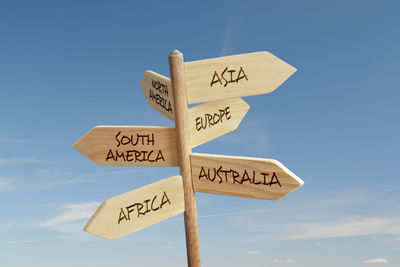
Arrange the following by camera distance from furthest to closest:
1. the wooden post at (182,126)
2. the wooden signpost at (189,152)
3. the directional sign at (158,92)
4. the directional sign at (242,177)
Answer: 1. the directional sign at (158,92)
2. the wooden post at (182,126)
3. the wooden signpost at (189,152)
4. the directional sign at (242,177)

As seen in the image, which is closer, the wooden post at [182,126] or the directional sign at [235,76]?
the directional sign at [235,76]

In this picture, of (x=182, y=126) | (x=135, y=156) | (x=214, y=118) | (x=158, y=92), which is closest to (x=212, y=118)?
(x=214, y=118)

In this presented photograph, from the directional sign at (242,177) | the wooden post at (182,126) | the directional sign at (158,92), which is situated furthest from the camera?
the directional sign at (158,92)

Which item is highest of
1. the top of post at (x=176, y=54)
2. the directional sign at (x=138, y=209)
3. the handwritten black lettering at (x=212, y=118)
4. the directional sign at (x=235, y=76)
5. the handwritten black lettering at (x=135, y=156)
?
the top of post at (x=176, y=54)

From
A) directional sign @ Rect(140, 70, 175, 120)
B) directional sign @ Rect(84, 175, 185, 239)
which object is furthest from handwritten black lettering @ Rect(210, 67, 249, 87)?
directional sign @ Rect(84, 175, 185, 239)

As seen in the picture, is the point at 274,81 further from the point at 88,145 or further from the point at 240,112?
the point at 88,145

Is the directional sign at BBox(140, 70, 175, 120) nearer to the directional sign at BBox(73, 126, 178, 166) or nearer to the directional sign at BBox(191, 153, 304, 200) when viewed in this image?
the directional sign at BBox(73, 126, 178, 166)

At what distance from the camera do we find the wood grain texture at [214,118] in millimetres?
3424

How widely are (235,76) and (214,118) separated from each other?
0.42 m

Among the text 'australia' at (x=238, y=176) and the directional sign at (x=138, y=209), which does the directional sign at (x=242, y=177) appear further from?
the directional sign at (x=138, y=209)

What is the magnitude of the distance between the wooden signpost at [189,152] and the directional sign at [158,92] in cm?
2

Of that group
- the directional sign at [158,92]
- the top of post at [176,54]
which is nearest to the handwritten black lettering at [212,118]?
the directional sign at [158,92]

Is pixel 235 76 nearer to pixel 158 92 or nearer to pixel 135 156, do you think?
pixel 158 92

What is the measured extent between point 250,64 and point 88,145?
146 centimetres
